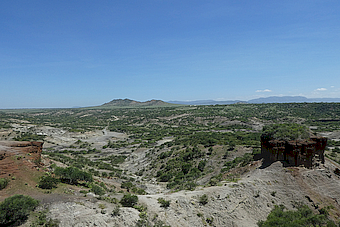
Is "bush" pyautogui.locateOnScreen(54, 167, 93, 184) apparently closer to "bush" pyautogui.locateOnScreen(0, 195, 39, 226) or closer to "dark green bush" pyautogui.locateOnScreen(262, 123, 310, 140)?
"bush" pyautogui.locateOnScreen(0, 195, 39, 226)

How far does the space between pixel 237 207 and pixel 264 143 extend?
12546 mm

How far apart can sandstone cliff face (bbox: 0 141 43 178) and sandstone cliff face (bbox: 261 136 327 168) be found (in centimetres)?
2649

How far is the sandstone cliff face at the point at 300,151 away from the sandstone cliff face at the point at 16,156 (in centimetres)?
2649

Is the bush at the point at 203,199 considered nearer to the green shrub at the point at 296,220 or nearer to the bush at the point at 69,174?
the green shrub at the point at 296,220

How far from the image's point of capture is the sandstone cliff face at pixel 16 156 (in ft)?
52.6

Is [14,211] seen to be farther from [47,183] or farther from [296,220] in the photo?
[296,220]

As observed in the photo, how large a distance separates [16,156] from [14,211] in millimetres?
10020

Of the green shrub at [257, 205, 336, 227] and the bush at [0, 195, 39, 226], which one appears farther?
the green shrub at [257, 205, 336, 227]

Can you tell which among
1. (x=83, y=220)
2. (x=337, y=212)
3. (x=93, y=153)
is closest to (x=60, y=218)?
(x=83, y=220)

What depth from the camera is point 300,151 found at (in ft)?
69.9

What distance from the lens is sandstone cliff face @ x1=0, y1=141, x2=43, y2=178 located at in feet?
52.6

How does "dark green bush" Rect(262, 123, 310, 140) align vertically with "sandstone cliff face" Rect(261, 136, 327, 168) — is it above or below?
above

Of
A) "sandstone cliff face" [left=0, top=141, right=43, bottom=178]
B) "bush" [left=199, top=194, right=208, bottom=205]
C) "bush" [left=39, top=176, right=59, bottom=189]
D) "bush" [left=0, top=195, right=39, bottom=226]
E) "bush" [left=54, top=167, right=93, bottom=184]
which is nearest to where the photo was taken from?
"bush" [left=0, top=195, right=39, bottom=226]

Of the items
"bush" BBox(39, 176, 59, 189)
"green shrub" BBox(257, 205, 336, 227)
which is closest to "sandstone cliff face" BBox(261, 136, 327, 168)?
"green shrub" BBox(257, 205, 336, 227)
